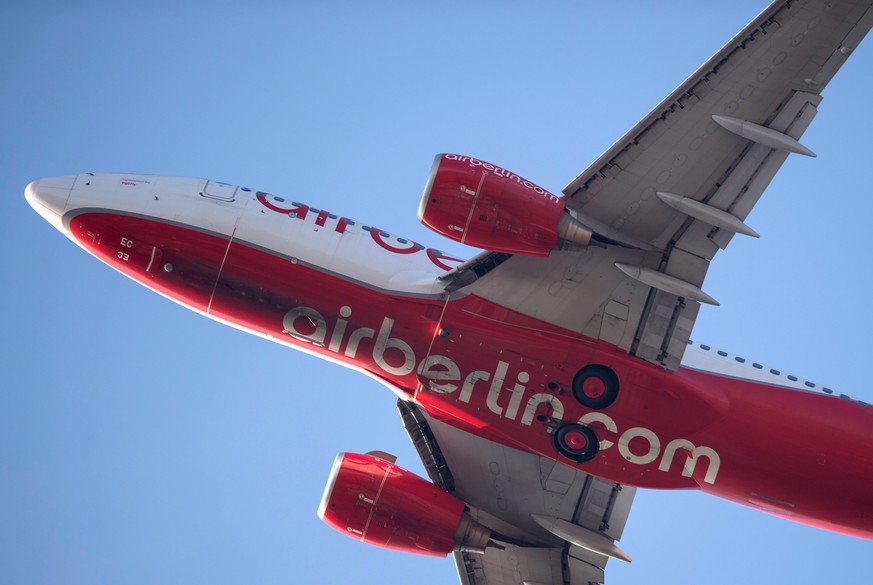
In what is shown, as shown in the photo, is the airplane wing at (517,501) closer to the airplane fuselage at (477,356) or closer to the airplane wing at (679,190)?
the airplane wing at (679,190)

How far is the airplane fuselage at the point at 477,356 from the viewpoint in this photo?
27938 mm

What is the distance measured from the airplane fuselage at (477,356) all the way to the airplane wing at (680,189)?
890 mm

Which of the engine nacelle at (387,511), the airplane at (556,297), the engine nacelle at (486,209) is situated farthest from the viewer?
the engine nacelle at (387,511)

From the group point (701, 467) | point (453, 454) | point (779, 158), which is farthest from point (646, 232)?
point (453, 454)

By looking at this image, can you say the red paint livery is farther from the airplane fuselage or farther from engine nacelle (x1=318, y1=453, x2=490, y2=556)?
engine nacelle (x1=318, y1=453, x2=490, y2=556)

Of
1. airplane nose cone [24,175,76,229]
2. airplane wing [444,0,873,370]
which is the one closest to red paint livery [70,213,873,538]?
airplane wing [444,0,873,370]

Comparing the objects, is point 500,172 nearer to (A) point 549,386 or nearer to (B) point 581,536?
(A) point 549,386

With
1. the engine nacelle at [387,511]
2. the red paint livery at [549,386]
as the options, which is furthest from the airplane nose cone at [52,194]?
the engine nacelle at [387,511]

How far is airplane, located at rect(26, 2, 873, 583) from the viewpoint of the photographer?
85.8 feet

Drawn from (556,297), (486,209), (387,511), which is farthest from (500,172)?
(387,511)

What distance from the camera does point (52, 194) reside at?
2902 cm

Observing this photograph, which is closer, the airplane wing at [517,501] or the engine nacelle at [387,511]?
the engine nacelle at [387,511]

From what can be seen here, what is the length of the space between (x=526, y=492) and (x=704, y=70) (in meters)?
14.3

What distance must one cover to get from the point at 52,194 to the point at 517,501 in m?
17.0
